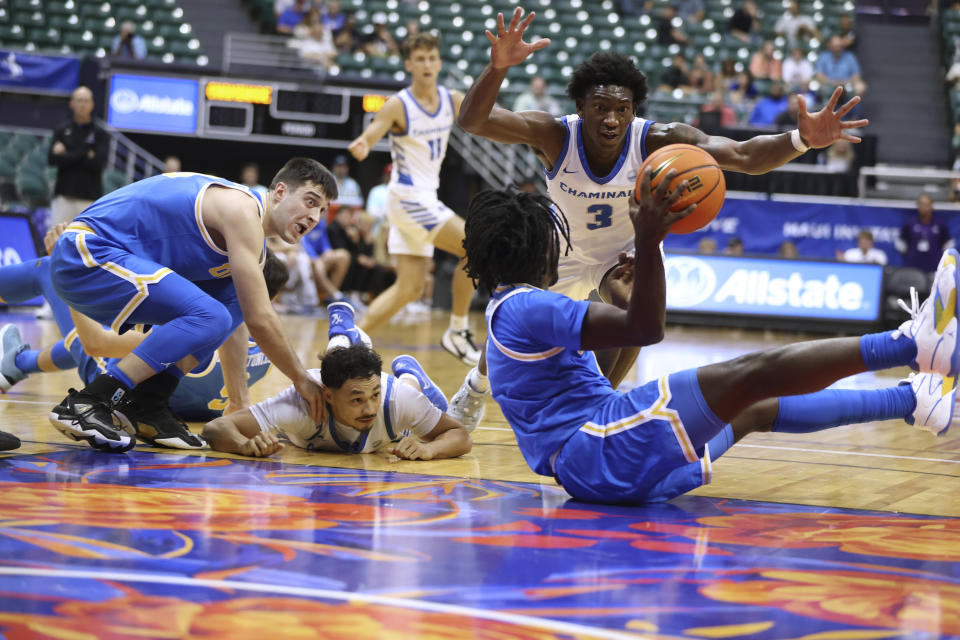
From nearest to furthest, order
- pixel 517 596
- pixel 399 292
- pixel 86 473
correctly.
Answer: pixel 517 596, pixel 86 473, pixel 399 292

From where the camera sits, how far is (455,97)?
8133 millimetres

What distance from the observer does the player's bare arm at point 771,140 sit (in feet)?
14.7

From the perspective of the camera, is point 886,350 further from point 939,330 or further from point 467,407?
point 467,407

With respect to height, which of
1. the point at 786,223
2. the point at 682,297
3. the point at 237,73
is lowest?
the point at 682,297

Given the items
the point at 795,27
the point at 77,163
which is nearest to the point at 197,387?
the point at 77,163

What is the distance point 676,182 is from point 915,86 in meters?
18.5

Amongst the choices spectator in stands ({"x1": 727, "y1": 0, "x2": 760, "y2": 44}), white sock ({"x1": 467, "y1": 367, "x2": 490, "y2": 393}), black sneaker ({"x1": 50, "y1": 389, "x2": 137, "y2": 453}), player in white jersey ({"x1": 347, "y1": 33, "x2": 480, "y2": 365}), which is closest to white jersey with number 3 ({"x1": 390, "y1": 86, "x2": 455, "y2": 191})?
player in white jersey ({"x1": 347, "y1": 33, "x2": 480, "y2": 365})

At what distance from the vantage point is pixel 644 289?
312 centimetres

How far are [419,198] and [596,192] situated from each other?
3091 millimetres

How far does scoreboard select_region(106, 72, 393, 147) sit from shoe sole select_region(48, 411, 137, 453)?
12143 millimetres

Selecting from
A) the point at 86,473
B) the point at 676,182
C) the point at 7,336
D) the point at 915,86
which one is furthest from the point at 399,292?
the point at 915,86

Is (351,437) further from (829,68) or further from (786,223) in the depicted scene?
(829,68)

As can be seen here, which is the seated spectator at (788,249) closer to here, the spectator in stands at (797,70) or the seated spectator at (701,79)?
the seated spectator at (701,79)

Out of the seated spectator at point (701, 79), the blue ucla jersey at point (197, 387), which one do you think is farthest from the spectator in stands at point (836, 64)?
the blue ucla jersey at point (197, 387)
